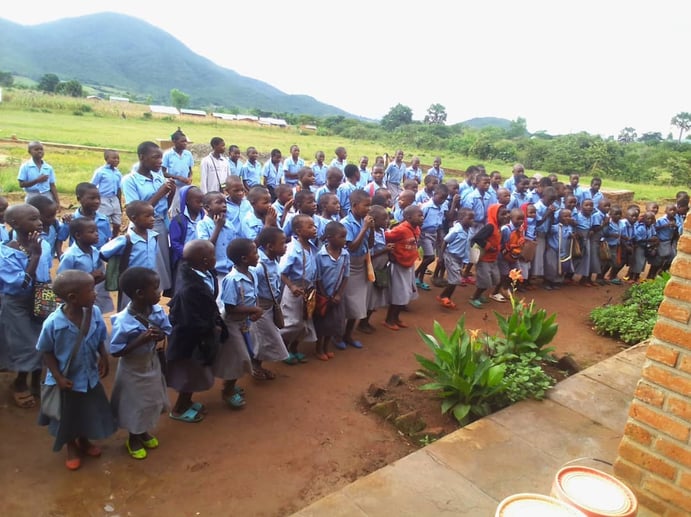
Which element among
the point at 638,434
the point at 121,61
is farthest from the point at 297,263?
the point at 121,61

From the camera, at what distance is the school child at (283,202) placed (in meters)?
5.86

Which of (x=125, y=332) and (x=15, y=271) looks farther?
(x=15, y=271)

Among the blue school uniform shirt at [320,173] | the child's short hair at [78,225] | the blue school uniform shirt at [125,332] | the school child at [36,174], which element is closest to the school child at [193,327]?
the blue school uniform shirt at [125,332]

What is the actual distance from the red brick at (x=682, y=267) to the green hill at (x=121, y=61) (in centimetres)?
13946

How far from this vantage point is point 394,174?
37.2 ft

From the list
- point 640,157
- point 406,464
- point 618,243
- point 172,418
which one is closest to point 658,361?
point 406,464

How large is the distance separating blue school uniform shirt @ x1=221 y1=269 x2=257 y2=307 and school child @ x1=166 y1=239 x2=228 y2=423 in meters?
0.13

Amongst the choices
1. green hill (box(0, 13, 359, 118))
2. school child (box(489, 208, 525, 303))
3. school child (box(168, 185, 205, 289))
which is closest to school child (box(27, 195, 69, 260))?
school child (box(168, 185, 205, 289))

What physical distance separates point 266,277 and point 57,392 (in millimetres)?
1696

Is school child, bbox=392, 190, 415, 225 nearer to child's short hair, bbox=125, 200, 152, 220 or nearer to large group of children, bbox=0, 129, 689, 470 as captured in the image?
large group of children, bbox=0, 129, 689, 470

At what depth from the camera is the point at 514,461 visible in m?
2.90

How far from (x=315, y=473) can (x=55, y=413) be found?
1615 millimetres

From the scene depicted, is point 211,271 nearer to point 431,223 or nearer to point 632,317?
point 431,223

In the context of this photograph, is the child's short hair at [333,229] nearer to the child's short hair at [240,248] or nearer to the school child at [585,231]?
the child's short hair at [240,248]
